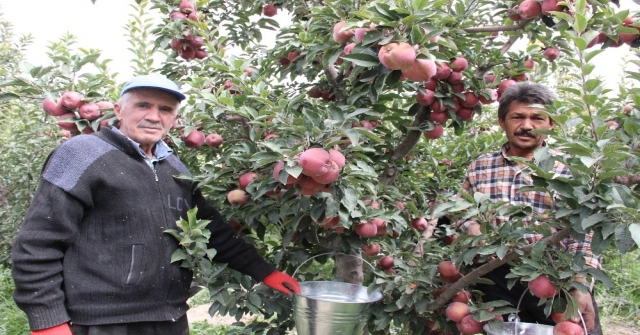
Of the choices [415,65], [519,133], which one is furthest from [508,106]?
[415,65]

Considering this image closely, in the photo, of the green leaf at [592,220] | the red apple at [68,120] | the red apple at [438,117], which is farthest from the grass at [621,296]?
the red apple at [68,120]

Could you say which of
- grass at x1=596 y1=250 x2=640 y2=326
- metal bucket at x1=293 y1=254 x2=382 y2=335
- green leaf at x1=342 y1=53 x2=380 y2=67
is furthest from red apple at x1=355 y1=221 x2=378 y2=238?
grass at x1=596 y1=250 x2=640 y2=326

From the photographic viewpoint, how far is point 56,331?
1505 millimetres

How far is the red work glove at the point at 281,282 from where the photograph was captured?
6.31 feet

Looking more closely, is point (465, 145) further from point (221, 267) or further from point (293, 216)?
point (221, 267)

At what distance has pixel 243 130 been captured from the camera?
6.44 feet

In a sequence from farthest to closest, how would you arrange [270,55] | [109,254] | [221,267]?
1. [270,55]
2. [221,267]
3. [109,254]

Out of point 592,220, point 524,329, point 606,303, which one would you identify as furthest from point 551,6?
point 606,303

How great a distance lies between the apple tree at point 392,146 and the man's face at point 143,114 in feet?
0.41

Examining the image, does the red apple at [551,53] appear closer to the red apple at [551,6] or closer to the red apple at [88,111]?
the red apple at [551,6]

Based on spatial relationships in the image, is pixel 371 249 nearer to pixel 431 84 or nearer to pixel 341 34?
pixel 431 84

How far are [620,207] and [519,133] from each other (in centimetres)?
103

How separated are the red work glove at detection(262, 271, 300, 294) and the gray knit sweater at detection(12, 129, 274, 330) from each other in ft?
1.03

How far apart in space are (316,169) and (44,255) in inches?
32.8
